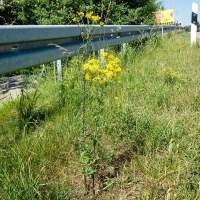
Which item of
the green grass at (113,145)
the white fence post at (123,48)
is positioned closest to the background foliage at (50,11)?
the white fence post at (123,48)

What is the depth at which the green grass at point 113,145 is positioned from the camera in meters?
2.71

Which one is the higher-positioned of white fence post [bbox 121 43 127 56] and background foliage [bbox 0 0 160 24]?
background foliage [bbox 0 0 160 24]

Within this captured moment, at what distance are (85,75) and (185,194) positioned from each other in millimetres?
995

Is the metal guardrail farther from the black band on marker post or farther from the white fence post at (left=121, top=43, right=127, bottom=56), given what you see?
the black band on marker post

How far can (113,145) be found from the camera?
339 cm

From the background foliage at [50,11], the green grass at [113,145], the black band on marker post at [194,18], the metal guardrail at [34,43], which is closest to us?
the green grass at [113,145]

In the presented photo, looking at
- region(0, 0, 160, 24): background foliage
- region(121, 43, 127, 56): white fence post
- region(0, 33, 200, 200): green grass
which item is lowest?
region(0, 33, 200, 200): green grass

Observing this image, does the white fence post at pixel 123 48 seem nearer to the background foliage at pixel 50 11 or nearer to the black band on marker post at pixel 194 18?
the background foliage at pixel 50 11

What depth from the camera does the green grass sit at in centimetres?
271

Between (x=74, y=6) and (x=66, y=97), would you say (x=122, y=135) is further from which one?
(x=74, y=6)

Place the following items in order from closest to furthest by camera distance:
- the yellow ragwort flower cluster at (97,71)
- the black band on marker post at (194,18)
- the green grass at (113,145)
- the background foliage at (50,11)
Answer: the green grass at (113,145), the yellow ragwort flower cluster at (97,71), the background foliage at (50,11), the black band on marker post at (194,18)

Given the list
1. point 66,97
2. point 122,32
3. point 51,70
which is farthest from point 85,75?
point 122,32

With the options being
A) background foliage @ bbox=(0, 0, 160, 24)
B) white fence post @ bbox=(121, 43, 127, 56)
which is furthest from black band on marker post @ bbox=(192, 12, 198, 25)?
white fence post @ bbox=(121, 43, 127, 56)

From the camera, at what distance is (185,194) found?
8.65ft
